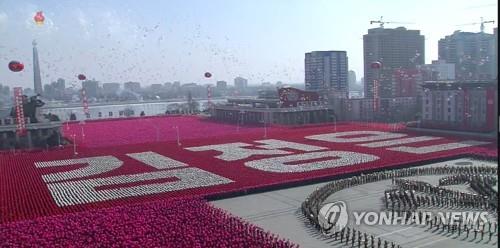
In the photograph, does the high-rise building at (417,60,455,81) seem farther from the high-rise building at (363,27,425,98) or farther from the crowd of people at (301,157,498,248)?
the crowd of people at (301,157,498,248)

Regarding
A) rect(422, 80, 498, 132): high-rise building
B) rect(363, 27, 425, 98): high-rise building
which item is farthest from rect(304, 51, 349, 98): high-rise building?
rect(422, 80, 498, 132): high-rise building

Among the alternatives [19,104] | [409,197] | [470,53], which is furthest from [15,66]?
[470,53]

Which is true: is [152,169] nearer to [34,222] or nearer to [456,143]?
[34,222]

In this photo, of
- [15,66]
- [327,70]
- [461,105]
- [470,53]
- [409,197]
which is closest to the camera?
[409,197]

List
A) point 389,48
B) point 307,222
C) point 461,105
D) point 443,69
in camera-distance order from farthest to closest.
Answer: point 389,48
point 443,69
point 461,105
point 307,222

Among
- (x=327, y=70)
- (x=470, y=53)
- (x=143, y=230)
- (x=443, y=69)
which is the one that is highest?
(x=470, y=53)

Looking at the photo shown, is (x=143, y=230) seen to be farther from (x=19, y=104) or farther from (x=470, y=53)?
(x=470, y=53)

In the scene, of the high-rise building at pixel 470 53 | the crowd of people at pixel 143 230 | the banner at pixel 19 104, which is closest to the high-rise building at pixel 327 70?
the high-rise building at pixel 470 53
